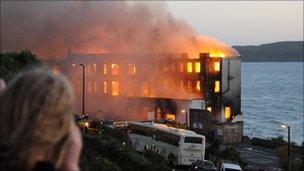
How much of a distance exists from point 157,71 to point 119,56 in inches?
282

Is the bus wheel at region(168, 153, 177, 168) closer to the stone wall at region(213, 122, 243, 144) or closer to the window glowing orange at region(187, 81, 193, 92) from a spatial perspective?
the stone wall at region(213, 122, 243, 144)

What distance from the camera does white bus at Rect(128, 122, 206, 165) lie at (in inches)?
1099

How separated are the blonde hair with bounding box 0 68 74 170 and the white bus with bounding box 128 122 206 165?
2585cm

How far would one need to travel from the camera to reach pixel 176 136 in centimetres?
2861

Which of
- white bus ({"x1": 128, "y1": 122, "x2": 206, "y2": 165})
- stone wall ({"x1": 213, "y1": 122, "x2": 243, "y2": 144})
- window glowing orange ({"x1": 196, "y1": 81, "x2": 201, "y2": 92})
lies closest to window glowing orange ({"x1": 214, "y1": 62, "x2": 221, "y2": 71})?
window glowing orange ({"x1": 196, "y1": 81, "x2": 201, "y2": 92})

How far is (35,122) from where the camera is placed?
6.71ft

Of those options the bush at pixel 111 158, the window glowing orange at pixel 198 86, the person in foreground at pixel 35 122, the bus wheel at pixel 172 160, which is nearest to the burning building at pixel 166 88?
the window glowing orange at pixel 198 86

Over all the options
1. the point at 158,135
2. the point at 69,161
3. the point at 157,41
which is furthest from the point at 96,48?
the point at 69,161

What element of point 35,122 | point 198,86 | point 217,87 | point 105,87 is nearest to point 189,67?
point 198,86

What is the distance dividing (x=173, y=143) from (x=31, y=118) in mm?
26842

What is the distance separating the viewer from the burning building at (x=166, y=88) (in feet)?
164

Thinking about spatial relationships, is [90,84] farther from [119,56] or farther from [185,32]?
[185,32]

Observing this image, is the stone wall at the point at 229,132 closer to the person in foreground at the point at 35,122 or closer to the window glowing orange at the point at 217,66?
the window glowing orange at the point at 217,66

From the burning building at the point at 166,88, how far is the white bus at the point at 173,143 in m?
13.2
